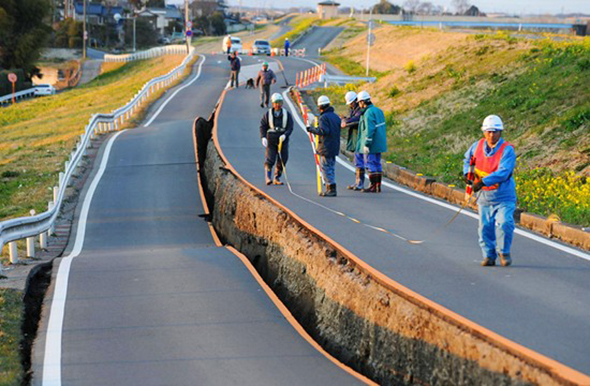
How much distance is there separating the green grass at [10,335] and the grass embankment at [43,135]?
7807 mm

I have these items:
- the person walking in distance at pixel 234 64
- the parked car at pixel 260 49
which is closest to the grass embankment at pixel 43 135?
the person walking in distance at pixel 234 64

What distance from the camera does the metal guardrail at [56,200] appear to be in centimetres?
1330

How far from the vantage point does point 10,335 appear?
9617 millimetres

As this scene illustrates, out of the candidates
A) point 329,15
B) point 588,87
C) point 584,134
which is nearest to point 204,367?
point 584,134

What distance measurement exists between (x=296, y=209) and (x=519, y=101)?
11.0 meters

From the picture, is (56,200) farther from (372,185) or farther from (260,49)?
(260,49)

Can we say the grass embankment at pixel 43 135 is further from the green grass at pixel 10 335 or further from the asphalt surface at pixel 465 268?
the green grass at pixel 10 335

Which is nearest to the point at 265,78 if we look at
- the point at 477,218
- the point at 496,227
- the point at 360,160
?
the point at 360,160

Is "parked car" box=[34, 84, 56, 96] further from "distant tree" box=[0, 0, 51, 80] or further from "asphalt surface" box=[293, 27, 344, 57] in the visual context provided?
"asphalt surface" box=[293, 27, 344, 57]

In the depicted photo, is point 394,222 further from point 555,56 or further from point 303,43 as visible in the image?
point 303,43

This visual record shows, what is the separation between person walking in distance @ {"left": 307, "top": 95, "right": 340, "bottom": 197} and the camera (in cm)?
1573

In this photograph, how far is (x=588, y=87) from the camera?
2133cm

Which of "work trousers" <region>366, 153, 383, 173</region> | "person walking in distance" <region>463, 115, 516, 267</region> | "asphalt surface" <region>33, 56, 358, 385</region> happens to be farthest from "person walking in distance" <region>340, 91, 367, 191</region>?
"person walking in distance" <region>463, 115, 516, 267</region>

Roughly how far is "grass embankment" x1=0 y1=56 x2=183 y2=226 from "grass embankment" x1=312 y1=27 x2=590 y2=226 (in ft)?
29.8
